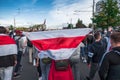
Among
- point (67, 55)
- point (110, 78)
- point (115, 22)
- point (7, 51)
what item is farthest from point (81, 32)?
point (115, 22)

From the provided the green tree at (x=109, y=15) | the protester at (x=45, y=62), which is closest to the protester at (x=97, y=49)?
the protester at (x=45, y=62)

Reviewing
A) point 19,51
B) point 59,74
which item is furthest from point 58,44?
point 19,51

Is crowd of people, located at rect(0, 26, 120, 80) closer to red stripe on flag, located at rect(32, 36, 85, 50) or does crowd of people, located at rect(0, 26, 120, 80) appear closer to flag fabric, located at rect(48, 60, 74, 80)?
flag fabric, located at rect(48, 60, 74, 80)

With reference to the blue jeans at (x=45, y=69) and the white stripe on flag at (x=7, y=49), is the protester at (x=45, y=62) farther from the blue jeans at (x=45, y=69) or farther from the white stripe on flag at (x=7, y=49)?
the white stripe on flag at (x=7, y=49)

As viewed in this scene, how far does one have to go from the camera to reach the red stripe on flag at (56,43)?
571 cm

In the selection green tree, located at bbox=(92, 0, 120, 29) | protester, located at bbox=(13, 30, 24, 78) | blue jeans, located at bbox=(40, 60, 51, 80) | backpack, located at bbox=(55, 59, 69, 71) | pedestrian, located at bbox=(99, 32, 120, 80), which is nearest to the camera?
pedestrian, located at bbox=(99, 32, 120, 80)

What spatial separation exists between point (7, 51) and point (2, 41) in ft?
0.82

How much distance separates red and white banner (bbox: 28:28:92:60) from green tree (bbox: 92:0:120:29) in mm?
36111

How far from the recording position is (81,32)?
5.82 metres

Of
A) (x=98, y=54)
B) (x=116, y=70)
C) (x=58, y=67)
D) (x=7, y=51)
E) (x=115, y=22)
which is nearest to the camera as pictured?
(x=116, y=70)

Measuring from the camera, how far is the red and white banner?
224 inches

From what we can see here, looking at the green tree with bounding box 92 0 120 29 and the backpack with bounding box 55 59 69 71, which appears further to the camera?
the green tree with bounding box 92 0 120 29

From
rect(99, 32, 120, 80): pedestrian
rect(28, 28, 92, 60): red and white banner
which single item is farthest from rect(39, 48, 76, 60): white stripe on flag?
rect(99, 32, 120, 80): pedestrian

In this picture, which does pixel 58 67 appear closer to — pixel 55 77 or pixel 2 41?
pixel 55 77
